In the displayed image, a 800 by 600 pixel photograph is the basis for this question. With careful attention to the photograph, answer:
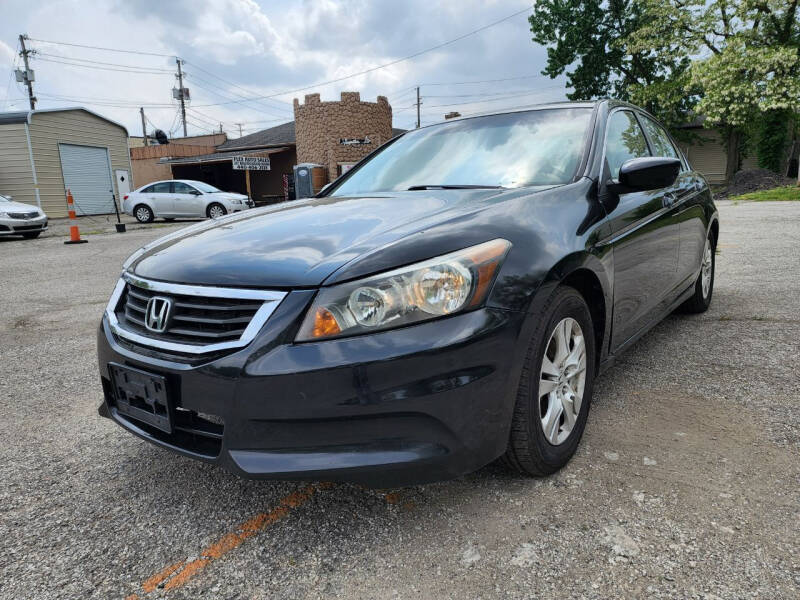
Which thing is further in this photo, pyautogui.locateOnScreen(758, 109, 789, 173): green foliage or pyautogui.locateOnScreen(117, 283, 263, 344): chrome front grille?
pyautogui.locateOnScreen(758, 109, 789, 173): green foliage

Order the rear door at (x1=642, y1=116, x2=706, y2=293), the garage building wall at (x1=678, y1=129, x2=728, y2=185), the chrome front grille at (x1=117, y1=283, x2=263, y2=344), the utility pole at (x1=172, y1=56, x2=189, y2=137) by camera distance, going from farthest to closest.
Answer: the utility pole at (x1=172, y1=56, x2=189, y2=137) → the garage building wall at (x1=678, y1=129, x2=728, y2=185) → the rear door at (x1=642, y1=116, x2=706, y2=293) → the chrome front grille at (x1=117, y1=283, x2=263, y2=344)

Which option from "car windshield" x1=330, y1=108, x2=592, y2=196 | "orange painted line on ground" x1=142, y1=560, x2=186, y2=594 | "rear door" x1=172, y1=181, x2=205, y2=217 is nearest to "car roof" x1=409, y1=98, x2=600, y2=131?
"car windshield" x1=330, y1=108, x2=592, y2=196

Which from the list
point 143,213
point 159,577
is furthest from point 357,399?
point 143,213

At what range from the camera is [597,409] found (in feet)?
8.98

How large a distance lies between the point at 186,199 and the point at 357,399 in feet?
60.0

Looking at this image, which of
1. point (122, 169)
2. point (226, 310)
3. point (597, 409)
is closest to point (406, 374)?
point (226, 310)

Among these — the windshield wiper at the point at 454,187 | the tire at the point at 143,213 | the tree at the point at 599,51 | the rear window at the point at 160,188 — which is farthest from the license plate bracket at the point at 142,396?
the tree at the point at 599,51

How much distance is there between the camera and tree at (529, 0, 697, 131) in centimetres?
2922

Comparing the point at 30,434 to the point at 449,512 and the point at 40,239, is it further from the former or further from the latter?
the point at 40,239

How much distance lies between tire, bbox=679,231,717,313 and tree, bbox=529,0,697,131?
88.5 ft

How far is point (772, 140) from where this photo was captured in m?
28.0

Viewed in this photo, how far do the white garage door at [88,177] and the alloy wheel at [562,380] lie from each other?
83.0 feet

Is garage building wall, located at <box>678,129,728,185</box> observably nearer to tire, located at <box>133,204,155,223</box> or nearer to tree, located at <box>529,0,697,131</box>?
tree, located at <box>529,0,697,131</box>

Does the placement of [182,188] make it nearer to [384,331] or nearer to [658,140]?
[658,140]
